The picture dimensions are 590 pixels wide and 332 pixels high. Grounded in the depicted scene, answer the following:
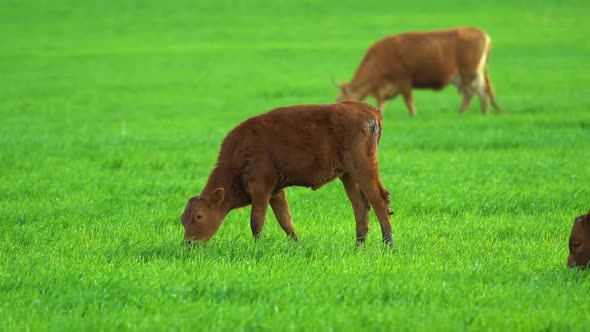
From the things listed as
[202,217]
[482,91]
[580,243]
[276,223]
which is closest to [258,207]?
[202,217]

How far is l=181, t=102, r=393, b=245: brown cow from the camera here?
8.23 meters

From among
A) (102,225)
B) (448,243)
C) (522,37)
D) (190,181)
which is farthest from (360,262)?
(522,37)

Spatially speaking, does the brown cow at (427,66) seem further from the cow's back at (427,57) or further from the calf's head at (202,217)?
the calf's head at (202,217)

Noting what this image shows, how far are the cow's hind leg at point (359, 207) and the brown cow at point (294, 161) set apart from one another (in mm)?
169

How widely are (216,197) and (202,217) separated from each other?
0.21 m

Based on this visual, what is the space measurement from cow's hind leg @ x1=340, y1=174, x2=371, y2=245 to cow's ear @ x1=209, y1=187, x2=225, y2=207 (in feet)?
3.65

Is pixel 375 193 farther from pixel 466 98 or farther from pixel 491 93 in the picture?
pixel 466 98

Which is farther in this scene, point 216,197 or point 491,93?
point 491,93

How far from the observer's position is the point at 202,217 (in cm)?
822

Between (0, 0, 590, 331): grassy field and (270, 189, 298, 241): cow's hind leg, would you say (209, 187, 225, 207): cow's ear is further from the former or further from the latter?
(270, 189, 298, 241): cow's hind leg

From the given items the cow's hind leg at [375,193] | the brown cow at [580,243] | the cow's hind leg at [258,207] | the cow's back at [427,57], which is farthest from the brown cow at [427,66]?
the brown cow at [580,243]

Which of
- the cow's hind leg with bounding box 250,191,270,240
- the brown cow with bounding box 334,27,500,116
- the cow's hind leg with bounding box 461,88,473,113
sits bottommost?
the cow's hind leg with bounding box 461,88,473,113

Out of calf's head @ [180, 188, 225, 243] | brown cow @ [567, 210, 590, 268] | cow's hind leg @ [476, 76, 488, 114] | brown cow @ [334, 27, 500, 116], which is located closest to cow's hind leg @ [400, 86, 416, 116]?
brown cow @ [334, 27, 500, 116]

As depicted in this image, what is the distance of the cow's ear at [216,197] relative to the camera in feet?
26.8
